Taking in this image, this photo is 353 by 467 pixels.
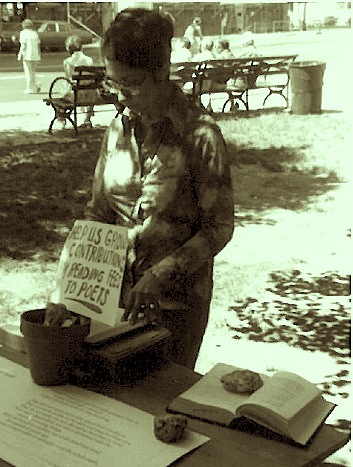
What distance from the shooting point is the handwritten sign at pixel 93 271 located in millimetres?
2170

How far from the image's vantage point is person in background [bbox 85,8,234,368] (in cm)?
236

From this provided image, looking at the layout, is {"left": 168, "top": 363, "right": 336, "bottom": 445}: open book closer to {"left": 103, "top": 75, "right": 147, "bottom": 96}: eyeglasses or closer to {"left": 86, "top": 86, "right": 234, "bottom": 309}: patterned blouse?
{"left": 86, "top": 86, "right": 234, "bottom": 309}: patterned blouse

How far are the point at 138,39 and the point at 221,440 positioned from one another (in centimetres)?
113

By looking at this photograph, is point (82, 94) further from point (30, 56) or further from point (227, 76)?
point (30, 56)

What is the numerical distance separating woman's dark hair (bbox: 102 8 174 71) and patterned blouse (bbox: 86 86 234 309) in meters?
0.20

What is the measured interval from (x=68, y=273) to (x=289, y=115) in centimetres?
1346

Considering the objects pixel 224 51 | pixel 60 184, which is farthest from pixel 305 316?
pixel 224 51

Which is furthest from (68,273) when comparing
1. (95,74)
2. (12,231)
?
(95,74)

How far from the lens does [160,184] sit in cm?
252

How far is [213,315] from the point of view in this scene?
579 cm

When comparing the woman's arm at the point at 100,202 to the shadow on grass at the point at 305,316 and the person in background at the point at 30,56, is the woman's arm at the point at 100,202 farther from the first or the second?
the person in background at the point at 30,56

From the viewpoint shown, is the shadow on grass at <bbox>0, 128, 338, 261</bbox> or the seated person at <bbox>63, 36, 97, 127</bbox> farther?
the seated person at <bbox>63, 36, 97, 127</bbox>

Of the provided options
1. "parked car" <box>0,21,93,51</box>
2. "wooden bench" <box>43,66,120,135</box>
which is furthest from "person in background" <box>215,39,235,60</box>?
"parked car" <box>0,21,93,51</box>

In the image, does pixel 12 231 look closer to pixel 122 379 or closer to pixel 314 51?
pixel 122 379
